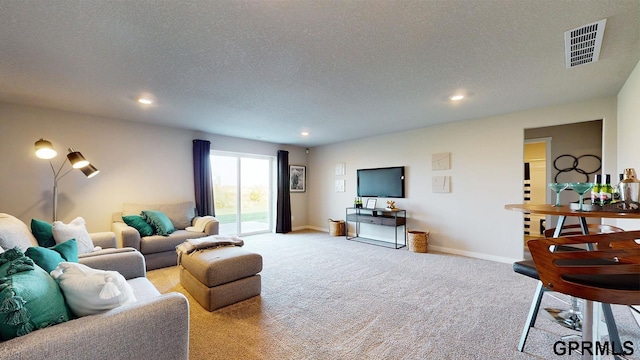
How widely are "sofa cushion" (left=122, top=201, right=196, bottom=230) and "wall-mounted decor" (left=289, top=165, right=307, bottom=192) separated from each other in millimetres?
2731

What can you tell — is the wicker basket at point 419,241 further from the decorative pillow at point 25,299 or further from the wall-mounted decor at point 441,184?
the decorative pillow at point 25,299

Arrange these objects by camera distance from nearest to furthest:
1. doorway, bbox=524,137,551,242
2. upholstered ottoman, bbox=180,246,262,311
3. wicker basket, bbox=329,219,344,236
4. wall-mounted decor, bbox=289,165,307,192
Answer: upholstered ottoman, bbox=180,246,262,311
doorway, bbox=524,137,551,242
wicker basket, bbox=329,219,344,236
wall-mounted decor, bbox=289,165,307,192

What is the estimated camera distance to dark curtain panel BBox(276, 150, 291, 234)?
645 centimetres

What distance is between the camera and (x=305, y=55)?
7.21ft

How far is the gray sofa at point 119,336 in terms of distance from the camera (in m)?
0.96

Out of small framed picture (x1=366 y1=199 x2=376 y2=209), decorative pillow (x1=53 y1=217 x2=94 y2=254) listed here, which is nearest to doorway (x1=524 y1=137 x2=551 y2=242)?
small framed picture (x1=366 y1=199 x2=376 y2=209)

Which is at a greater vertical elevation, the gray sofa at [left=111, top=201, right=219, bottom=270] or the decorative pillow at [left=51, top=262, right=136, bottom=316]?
the decorative pillow at [left=51, top=262, right=136, bottom=316]

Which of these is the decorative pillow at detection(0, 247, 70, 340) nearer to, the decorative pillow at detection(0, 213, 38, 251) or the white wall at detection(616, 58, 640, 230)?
the decorative pillow at detection(0, 213, 38, 251)

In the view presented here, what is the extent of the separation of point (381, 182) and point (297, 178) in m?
2.45

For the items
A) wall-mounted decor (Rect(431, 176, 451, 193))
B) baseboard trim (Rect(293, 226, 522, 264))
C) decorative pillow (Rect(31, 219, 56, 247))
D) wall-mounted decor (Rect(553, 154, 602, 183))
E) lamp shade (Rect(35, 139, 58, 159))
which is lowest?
baseboard trim (Rect(293, 226, 522, 264))

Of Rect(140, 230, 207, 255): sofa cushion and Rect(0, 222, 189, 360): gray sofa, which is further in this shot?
Rect(140, 230, 207, 255): sofa cushion

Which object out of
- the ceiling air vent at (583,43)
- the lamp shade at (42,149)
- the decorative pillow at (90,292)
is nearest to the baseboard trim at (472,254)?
the ceiling air vent at (583,43)

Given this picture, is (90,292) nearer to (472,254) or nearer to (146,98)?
(146,98)

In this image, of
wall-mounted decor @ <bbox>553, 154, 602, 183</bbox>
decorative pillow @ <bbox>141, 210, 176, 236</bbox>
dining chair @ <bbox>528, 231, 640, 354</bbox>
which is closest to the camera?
dining chair @ <bbox>528, 231, 640, 354</bbox>
